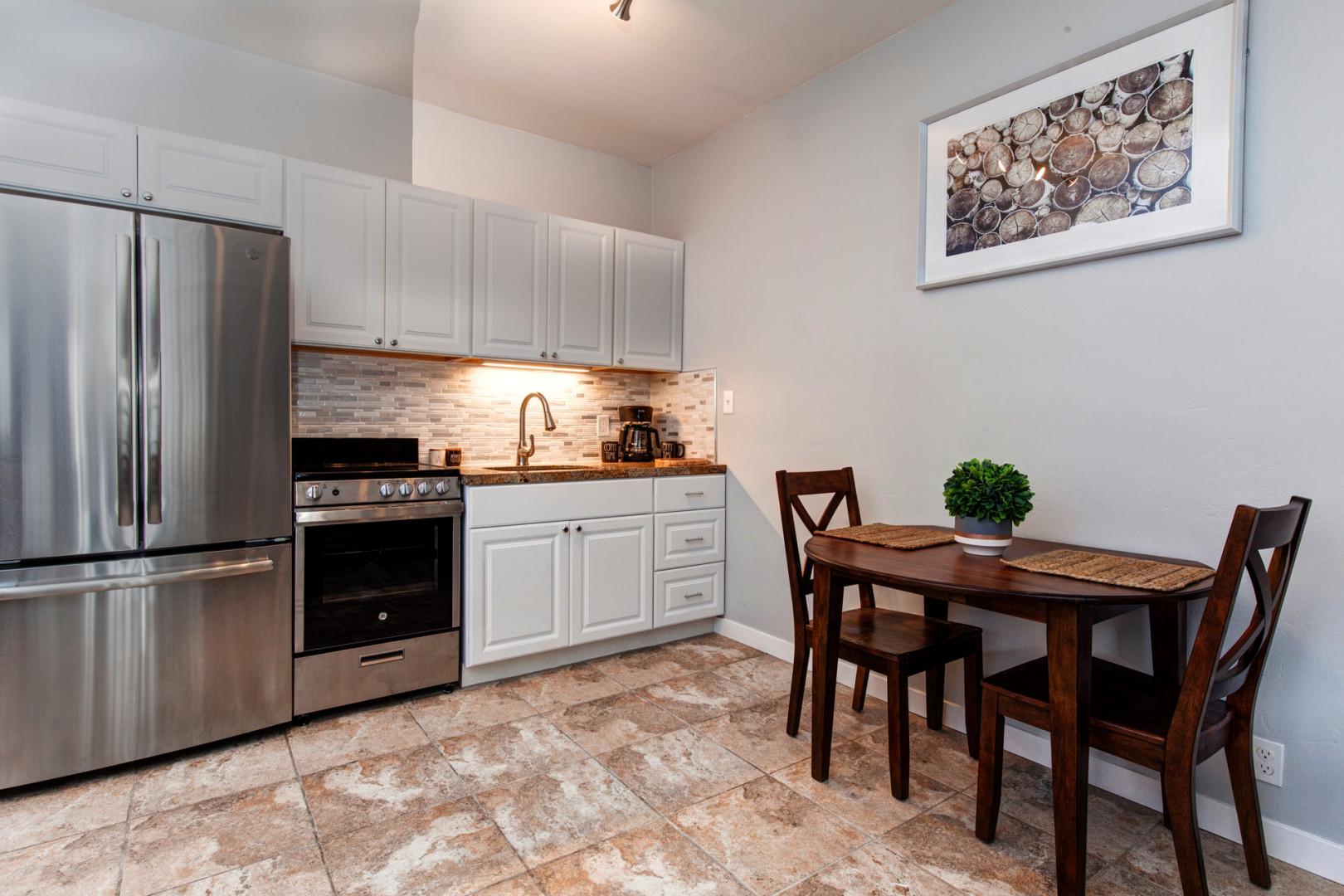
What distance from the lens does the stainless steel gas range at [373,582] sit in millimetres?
2322

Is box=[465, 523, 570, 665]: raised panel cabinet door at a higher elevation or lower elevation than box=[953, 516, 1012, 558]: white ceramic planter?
lower

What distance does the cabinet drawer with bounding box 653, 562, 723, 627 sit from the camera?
317 cm

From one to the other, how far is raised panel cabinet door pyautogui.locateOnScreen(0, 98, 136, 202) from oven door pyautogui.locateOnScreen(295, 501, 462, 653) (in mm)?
1274

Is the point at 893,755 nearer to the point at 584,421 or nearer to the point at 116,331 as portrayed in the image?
the point at 584,421

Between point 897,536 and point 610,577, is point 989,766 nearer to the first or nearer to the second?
point 897,536

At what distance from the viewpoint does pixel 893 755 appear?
1878mm

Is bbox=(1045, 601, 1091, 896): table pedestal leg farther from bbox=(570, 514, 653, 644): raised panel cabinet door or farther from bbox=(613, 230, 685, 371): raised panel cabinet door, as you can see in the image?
bbox=(613, 230, 685, 371): raised panel cabinet door

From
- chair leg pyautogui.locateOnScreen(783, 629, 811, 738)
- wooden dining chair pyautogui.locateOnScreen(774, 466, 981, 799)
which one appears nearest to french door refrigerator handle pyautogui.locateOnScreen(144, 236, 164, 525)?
wooden dining chair pyautogui.locateOnScreen(774, 466, 981, 799)

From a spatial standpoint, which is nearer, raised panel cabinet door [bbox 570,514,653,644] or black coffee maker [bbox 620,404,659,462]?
raised panel cabinet door [bbox 570,514,653,644]

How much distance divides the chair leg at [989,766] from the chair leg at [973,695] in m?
0.42

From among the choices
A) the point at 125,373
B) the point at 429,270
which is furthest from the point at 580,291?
the point at 125,373

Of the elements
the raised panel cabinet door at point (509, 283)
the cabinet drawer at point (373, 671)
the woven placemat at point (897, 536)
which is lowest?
the cabinet drawer at point (373, 671)

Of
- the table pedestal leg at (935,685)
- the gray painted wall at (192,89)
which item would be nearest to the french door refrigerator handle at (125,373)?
the gray painted wall at (192,89)

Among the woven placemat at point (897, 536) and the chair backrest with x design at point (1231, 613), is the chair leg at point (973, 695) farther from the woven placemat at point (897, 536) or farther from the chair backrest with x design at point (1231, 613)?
the chair backrest with x design at point (1231, 613)
